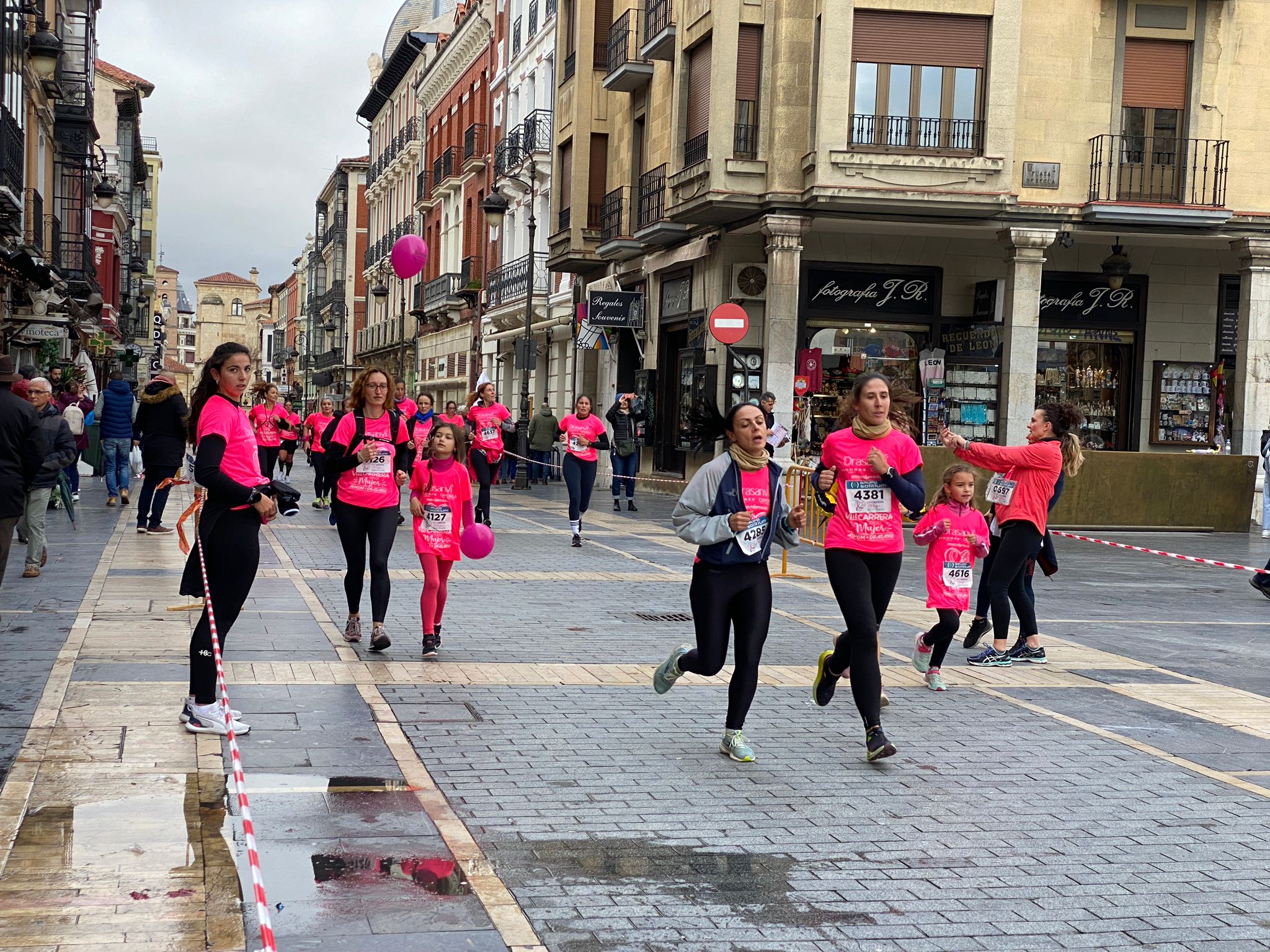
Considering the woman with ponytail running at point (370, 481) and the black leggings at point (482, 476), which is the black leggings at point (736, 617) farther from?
the black leggings at point (482, 476)

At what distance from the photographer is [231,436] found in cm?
681

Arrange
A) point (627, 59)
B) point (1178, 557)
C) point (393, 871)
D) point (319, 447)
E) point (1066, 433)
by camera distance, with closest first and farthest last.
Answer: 1. point (393, 871)
2. point (1066, 433)
3. point (1178, 557)
4. point (319, 447)
5. point (627, 59)

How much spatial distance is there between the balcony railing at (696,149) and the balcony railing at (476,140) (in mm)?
21526

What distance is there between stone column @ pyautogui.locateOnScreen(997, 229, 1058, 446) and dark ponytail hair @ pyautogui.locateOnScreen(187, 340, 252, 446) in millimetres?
18211

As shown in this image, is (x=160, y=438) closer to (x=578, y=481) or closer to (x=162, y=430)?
(x=162, y=430)

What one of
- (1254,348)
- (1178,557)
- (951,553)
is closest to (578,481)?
(1178,557)

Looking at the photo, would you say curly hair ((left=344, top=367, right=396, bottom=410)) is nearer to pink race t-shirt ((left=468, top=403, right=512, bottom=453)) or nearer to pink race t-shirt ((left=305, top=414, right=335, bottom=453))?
pink race t-shirt ((left=468, top=403, right=512, bottom=453))

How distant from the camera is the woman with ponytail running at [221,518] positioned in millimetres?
6605

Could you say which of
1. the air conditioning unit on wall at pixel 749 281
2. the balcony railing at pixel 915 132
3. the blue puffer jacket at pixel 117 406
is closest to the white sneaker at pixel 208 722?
the blue puffer jacket at pixel 117 406

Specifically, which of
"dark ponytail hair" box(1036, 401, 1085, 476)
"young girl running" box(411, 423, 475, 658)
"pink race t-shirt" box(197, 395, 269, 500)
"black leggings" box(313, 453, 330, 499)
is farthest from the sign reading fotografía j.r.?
"pink race t-shirt" box(197, 395, 269, 500)

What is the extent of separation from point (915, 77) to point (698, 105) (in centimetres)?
418

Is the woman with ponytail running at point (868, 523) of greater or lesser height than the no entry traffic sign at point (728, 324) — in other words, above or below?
below

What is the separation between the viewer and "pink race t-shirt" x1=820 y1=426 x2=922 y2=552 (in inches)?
268

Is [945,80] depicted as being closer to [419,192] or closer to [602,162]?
[602,162]
